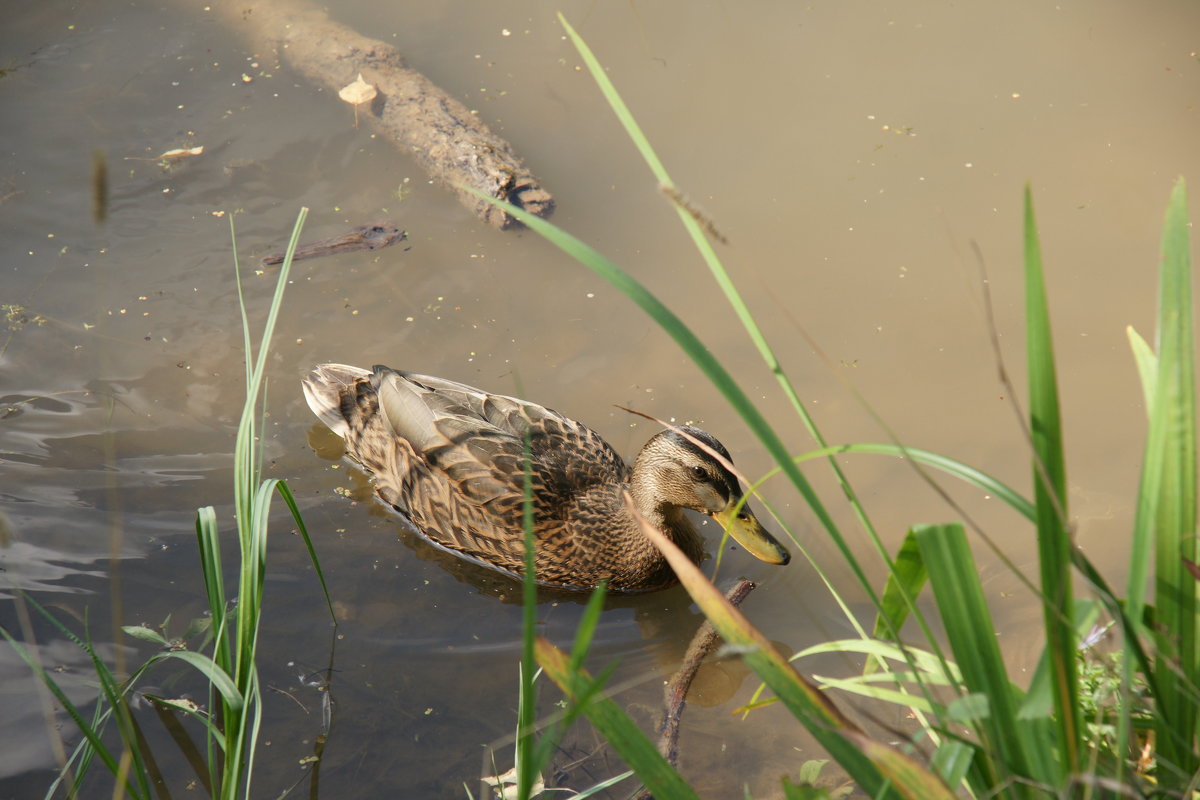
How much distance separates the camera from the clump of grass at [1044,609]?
1378 millimetres

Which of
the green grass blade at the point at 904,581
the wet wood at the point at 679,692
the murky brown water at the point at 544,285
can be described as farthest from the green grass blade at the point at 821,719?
the murky brown water at the point at 544,285

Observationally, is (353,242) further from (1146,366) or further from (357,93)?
(1146,366)

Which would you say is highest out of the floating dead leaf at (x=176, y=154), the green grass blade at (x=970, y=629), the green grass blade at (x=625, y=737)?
the green grass blade at (x=970, y=629)

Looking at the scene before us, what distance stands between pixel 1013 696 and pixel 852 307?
3500 millimetres

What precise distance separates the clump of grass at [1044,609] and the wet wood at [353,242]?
384cm

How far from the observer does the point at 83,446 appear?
4199mm

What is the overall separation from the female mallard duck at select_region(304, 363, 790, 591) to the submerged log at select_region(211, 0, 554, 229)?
53.8 inches

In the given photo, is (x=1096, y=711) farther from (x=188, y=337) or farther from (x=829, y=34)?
(x=829, y=34)

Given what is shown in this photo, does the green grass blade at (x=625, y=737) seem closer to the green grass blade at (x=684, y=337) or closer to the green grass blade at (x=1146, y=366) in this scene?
the green grass blade at (x=684, y=337)

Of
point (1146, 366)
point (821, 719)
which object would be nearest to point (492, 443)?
point (821, 719)

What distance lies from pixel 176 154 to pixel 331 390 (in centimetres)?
221

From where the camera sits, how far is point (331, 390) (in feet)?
14.3

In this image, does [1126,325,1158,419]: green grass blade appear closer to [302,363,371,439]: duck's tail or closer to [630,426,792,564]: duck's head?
[630,426,792,564]: duck's head

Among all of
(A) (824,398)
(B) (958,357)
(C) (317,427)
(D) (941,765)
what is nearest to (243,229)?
(C) (317,427)
